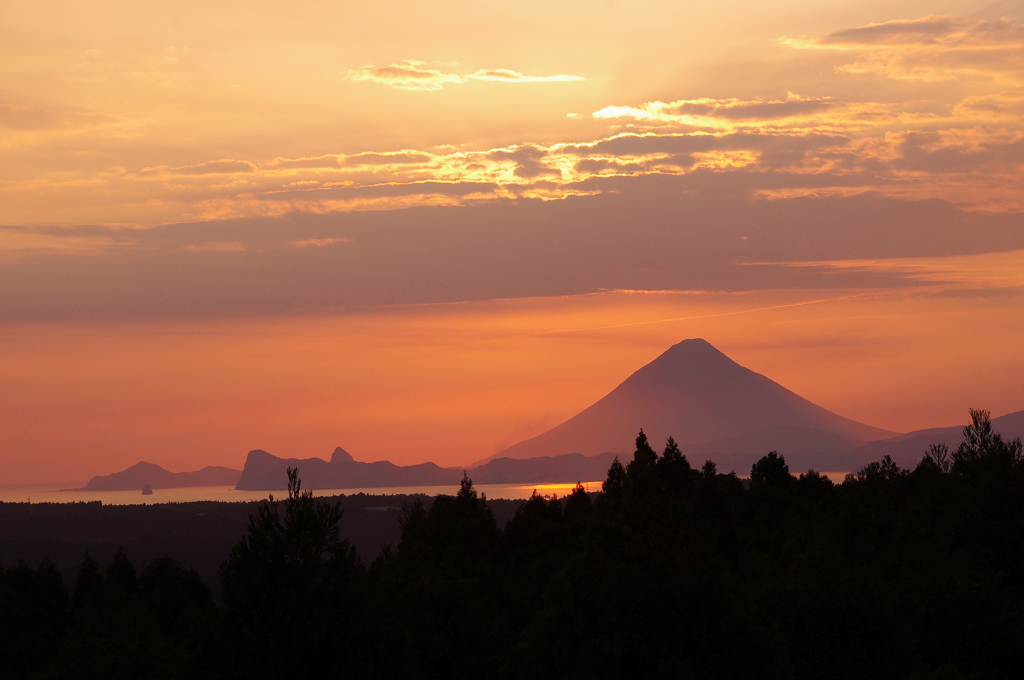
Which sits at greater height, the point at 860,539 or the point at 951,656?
the point at 860,539

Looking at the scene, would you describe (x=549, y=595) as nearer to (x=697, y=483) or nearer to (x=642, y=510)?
(x=642, y=510)

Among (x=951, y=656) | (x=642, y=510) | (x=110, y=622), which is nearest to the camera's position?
(x=642, y=510)

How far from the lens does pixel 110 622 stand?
47562 millimetres

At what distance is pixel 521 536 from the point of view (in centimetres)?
9100

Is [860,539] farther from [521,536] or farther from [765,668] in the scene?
[521,536]

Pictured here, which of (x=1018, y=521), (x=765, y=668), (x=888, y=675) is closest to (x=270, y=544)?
(x=765, y=668)

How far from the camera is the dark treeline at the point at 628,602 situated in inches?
1081

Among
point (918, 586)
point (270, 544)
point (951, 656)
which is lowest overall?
point (951, 656)

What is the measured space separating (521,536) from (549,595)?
57.1 meters

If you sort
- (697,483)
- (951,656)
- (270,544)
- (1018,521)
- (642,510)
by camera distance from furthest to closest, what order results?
(697,483) → (1018,521) → (951,656) → (642,510) → (270,544)

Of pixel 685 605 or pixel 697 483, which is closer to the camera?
pixel 685 605

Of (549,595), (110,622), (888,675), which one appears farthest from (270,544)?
(110,622)

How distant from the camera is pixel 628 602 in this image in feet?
99.8

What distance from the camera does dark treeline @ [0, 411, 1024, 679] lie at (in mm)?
27453
